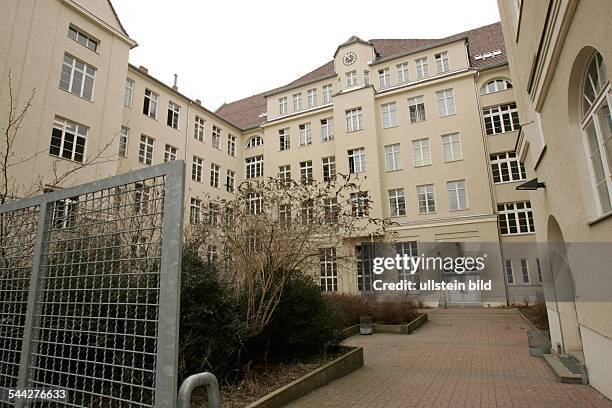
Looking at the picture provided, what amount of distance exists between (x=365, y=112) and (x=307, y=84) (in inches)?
284

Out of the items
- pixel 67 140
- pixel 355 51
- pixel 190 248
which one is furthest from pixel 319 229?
pixel 355 51

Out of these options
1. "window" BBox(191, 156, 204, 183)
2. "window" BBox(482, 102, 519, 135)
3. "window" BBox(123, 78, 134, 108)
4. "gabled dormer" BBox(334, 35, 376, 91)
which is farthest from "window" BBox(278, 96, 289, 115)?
"window" BBox(482, 102, 519, 135)

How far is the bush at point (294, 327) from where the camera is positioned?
8008 millimetres

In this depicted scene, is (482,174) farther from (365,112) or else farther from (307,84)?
(307,84)

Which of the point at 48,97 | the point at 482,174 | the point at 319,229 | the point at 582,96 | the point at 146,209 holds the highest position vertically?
the point at 48,97

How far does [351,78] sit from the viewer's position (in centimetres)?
3073

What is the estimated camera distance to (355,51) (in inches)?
1213

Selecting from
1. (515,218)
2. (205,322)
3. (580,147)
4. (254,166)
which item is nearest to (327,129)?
(254,166)

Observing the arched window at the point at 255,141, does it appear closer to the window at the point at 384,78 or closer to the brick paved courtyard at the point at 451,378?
the window at the point at 384,78

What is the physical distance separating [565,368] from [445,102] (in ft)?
74.9

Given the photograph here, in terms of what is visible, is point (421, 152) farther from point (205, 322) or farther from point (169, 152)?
point (205, 322)

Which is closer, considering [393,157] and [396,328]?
[396,328]

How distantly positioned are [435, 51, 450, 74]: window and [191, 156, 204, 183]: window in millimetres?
19714

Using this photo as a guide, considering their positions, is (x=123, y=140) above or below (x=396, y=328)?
above
